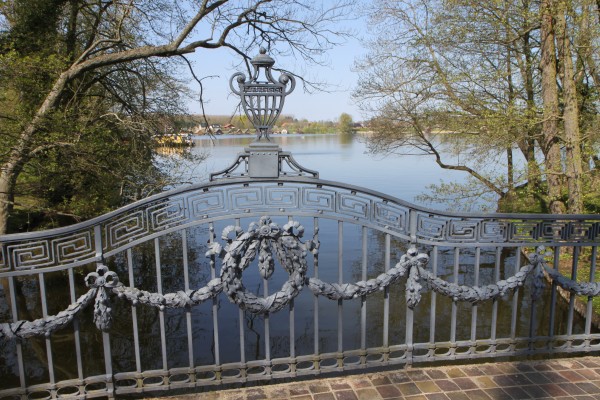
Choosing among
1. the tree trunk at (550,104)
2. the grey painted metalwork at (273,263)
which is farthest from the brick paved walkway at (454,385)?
the tree trunk at (550,104)

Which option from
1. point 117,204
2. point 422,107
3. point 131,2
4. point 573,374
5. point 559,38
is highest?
point 131,2

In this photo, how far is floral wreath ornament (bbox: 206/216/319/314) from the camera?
10.6ft

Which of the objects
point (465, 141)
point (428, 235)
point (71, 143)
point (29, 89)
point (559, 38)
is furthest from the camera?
point (465, 141)

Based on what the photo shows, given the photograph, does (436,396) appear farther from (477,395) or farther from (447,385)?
(477,395)

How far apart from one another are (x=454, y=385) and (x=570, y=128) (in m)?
6.29

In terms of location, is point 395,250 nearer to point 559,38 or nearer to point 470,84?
point 470,84

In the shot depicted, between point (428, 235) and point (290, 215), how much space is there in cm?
116

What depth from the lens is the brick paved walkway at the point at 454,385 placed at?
328 cm

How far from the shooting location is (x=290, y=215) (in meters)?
3.29

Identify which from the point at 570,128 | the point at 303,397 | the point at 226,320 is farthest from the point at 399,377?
the point at 570,128

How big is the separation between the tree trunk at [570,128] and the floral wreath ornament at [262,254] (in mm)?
6456

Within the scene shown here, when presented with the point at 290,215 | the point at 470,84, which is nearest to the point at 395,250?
the point at 470,84

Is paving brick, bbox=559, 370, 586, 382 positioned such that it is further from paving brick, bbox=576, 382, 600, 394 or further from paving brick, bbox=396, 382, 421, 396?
paving brick, bbox=396, 382, 421, 396

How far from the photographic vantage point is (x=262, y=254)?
3.27 m
